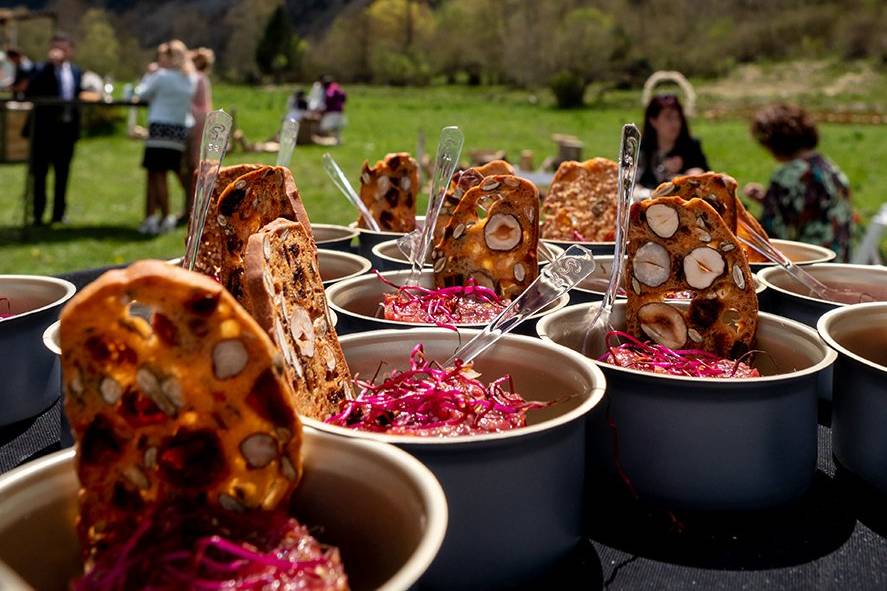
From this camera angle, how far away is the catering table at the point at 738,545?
0.72 m

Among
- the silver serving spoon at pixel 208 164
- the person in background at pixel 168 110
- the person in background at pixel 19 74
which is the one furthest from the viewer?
the person in background at pixel 19 74

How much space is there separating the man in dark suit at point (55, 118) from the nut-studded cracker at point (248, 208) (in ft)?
16.9

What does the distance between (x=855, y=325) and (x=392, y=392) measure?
0.59 m

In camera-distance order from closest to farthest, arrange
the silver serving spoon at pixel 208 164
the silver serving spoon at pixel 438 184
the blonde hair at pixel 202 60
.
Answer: the silver serving spoon at pixel 208 164
the silver serving spoon at pixel 438 184
the blonde hair at pixel 202 60

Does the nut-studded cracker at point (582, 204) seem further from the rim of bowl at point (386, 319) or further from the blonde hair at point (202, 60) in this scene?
the blonde hair at point (202, 60)

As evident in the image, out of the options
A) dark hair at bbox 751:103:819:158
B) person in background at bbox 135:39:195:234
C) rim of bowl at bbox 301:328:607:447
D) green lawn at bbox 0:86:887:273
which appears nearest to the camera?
rim of bowl at bbox 301:328:607:447

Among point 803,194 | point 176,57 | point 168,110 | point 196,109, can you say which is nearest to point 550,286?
point 803,194

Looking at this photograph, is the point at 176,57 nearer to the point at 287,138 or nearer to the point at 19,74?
the point at 19,74

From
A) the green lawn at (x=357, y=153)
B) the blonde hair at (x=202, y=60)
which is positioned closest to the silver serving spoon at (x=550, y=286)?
the green lawn at (x=357, y=153)

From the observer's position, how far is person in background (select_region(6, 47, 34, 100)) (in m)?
6.14

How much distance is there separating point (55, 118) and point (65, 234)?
79cm

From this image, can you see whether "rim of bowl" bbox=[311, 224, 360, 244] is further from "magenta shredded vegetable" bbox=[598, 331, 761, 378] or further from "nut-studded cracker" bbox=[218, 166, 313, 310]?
"magenta shredded vegetable" bbox=[598, 331, 761, 378]

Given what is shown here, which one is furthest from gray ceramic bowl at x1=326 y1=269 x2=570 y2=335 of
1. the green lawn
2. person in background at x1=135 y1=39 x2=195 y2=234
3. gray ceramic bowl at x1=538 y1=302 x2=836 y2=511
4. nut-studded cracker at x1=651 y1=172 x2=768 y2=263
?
person in background at x1=135 y1=39 x2=195 y2=234

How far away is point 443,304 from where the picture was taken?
3.93 ft
